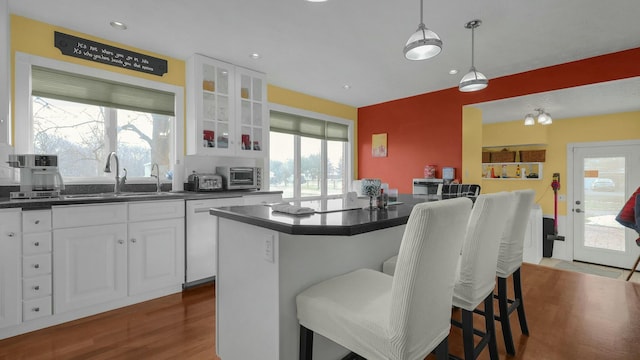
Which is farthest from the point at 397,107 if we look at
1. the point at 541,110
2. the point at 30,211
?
the point at 30,211

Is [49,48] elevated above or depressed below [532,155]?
above

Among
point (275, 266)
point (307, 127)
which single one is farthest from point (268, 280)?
point (307, 127)

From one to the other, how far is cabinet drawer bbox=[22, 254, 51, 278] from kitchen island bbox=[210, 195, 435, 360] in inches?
60.5

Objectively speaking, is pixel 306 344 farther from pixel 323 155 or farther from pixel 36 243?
pixel 323 155

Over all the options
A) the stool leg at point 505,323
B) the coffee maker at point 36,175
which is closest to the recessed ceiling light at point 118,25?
the coffee maker at point 36,175

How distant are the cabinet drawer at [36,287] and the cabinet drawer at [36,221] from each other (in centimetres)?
36

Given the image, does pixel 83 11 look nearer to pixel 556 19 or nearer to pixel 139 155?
pixel 139 155

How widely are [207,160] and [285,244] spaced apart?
2850 mm

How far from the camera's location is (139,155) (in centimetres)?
337

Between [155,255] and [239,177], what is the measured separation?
52.6 inches

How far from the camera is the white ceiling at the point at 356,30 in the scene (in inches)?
94.3

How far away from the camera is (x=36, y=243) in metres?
2.21

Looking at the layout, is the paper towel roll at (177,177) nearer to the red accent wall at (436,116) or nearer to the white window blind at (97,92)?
the white window blind at (97,92)

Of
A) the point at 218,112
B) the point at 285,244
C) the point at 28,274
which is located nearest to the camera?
the point at 285,244
